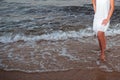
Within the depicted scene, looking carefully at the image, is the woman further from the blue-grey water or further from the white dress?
the blue-grey water

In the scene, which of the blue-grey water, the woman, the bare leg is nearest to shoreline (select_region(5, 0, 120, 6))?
the blue-grey water

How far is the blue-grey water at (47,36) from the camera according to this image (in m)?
5.66

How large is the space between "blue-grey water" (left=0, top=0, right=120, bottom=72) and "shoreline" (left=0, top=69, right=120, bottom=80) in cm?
21

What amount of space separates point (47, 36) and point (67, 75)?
10.3ft

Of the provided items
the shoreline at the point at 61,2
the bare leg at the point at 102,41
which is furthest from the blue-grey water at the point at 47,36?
the shoreline at the point at 61,2

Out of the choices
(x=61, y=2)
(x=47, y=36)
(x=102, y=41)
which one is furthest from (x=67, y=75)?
(x=61, y=2)

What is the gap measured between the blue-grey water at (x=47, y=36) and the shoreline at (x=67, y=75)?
0.67 ft

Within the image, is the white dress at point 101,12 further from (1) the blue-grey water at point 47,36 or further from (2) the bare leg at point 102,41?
(1) the blue-grey water at point 47,36

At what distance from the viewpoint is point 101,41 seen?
5.55 meters

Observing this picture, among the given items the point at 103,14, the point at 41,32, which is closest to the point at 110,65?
the point at 103,14

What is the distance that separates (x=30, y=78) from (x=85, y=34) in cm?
337

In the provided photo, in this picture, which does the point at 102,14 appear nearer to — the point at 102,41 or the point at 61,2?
the point at 102,41

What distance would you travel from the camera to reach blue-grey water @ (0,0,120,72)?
223 inches

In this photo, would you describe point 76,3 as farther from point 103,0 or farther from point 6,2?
point 103,0
